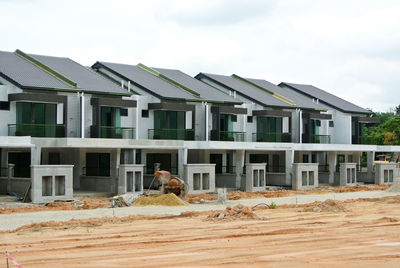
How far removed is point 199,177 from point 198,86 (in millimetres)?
10555

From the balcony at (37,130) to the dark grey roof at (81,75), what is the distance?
2.80m

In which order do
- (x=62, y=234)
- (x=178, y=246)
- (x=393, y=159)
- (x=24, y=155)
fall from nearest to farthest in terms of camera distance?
(x=178, y=246), (x=62, y=234), (x=24, y=155), (x=393, y=159)

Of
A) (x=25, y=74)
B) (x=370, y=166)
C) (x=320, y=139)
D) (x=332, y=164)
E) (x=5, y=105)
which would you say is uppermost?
(x=25, y=74)

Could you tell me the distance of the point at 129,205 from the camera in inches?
1233

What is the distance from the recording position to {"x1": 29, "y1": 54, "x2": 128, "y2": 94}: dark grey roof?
38.8 meters

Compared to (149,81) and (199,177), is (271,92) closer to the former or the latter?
(149,81)

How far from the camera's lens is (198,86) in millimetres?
48188

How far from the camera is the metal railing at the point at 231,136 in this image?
149 ft

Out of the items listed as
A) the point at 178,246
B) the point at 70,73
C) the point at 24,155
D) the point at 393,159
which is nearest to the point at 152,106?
the point at 70,73

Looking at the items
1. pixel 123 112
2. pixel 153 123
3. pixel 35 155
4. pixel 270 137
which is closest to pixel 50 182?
pixel 35 155

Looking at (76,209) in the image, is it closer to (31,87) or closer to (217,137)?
(31,87)

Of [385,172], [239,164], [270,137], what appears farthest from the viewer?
[385,172]

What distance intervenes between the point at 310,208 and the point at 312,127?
25.3 metres

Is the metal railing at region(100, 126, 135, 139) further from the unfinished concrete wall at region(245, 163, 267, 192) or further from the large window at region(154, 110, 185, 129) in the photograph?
the unfinished concrete wall at region(245, 163, 267, 192)
